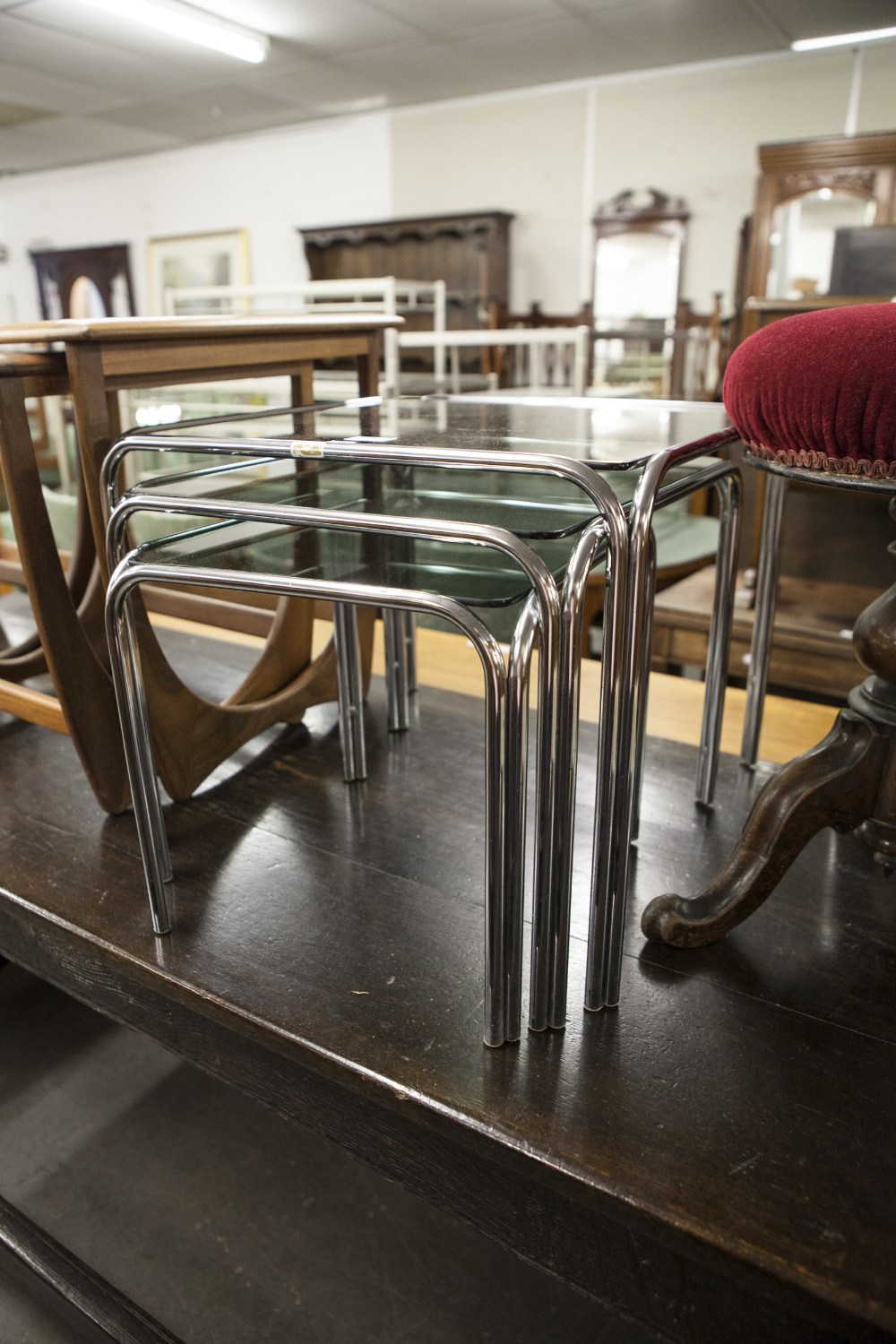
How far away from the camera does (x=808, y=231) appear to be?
13.6 feet

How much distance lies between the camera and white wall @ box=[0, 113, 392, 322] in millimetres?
6547

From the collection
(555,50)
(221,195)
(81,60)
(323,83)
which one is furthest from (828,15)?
(221,195)

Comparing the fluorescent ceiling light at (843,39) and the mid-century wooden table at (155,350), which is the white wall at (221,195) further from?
the mid-century wooden table at (155,350)

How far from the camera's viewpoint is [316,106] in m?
6.05

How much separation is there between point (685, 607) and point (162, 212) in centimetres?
708

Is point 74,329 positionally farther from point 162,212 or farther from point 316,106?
point 162,212

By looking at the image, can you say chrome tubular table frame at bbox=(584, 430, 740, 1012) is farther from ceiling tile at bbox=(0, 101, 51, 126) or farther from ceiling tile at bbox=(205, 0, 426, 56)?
ceiling tile at bbox=(0, 101, 51, 126)

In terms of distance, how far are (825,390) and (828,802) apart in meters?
0.36

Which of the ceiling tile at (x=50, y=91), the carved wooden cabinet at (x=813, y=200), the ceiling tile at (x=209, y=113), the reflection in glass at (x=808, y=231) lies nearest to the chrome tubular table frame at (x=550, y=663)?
the carved wooden cabinet at (x=813, y=200)

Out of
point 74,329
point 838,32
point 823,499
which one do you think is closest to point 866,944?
point 74,329

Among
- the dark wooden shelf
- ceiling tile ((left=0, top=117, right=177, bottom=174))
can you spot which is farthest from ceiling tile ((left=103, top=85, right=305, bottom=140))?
the dark wooden shelf

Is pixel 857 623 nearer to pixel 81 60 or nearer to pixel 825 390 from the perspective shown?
pixel 825 390

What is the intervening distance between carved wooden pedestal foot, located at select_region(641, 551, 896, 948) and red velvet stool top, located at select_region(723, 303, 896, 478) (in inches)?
7.6

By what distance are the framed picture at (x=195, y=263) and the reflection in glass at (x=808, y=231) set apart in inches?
179
